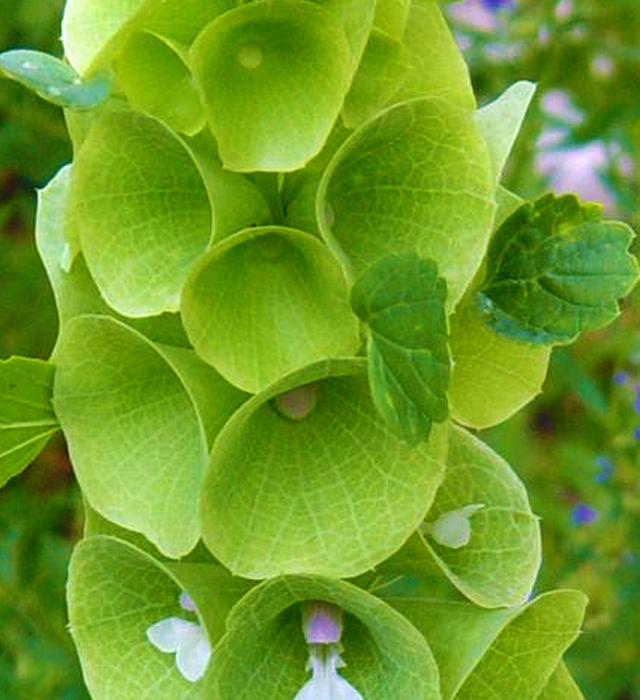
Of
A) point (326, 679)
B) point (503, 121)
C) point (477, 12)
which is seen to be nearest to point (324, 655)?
point (326, 679)

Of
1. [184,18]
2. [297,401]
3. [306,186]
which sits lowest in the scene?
[297,401]

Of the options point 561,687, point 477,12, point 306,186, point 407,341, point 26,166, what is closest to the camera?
point 407,341

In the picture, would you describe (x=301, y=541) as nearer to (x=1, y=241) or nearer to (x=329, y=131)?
(x=329, y=131)

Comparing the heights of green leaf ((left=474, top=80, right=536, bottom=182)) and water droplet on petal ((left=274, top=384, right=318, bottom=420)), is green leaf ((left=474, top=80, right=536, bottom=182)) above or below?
above

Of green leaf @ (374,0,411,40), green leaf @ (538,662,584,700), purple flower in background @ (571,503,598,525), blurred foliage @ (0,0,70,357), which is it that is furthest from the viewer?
blurred foliage @ (0,0,70,357)

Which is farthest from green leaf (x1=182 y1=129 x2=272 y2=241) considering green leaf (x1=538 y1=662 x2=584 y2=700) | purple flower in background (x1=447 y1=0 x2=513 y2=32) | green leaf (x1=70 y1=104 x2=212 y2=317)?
purple flower in background (x1=447 y1=0 x2=513 y2=32)

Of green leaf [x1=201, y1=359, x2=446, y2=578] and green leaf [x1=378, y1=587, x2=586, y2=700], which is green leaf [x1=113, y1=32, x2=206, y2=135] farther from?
green leaf [x1=378, y1=587, x2=586, y2=700]

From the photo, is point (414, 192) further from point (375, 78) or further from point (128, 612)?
point (128, 612)
